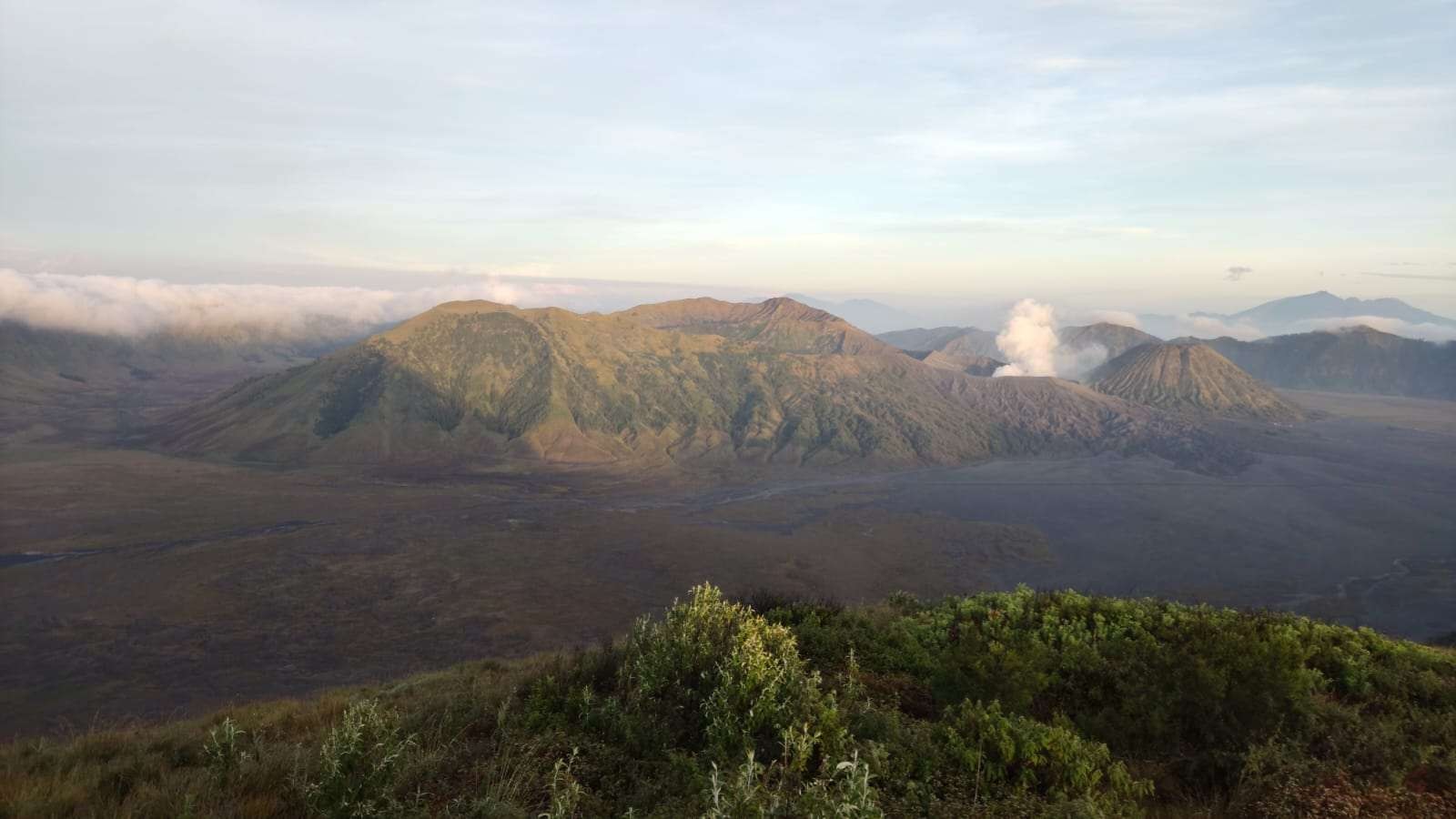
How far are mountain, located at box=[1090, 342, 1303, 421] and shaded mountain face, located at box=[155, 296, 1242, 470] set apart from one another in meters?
25.6

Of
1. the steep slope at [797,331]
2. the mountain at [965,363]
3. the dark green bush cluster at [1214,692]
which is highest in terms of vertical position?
the steep slope at [797,331]

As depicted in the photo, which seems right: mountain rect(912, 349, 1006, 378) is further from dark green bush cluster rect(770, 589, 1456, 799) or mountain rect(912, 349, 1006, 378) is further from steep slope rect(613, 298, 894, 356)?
dark green bush cluster rect(770, 589, 1456, 799)

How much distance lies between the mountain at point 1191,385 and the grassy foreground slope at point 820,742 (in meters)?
155

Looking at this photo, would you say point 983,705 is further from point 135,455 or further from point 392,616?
point 135,455

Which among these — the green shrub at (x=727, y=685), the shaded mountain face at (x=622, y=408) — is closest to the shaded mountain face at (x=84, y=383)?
the shaded mountain face at (x=622, y=408)

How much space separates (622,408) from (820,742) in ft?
364

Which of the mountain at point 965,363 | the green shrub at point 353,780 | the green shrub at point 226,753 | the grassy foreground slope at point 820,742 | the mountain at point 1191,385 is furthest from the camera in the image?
the mountain at point 965,363

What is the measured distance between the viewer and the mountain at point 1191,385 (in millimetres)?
142875

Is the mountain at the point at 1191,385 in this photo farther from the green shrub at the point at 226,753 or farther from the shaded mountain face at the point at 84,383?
the shaded mountain face at the point at 84,383

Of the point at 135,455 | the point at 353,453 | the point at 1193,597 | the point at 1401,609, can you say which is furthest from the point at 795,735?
the point at 135,455

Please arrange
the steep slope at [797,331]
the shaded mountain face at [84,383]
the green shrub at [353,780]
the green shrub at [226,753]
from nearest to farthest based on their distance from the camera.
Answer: the green shrub at [353,780], the green shrub at [226,753], the shaded mountain face at [84,383], the steep slope at [797,331]

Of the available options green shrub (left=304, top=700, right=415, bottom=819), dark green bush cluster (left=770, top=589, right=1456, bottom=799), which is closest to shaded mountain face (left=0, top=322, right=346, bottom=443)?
green shrub (left=304, top=700, right=415, bottom=819)

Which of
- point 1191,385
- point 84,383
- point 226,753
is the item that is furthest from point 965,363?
point 84,383

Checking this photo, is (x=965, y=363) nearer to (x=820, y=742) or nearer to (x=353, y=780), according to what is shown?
(x=820, y=742)
